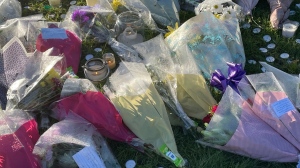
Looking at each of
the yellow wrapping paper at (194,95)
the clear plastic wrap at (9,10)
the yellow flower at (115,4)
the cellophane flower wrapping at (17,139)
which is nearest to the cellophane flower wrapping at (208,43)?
the yellow wrapping paper at (194,95)

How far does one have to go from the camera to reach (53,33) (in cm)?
271

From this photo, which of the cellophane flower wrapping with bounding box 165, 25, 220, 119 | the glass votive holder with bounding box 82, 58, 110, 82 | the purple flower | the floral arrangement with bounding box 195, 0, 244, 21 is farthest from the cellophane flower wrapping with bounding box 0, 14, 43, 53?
the floral arrangement with bounding box 195, 0, 244, 21

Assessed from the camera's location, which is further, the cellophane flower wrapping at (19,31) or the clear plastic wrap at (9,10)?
the clear plastic wrap at (9,10)

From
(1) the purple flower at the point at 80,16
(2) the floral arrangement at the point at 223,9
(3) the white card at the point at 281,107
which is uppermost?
(3) the white card at the point at 281,107

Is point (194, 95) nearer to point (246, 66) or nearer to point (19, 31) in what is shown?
point (246, 66)

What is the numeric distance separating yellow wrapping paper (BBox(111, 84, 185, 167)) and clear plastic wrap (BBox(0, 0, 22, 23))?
5.03ft

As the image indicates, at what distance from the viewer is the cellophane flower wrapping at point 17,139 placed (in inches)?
72.3

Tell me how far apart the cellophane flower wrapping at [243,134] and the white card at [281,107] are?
3.7 inches

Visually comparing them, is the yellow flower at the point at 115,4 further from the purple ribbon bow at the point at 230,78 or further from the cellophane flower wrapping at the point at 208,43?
the purple ribbon bow at the point at 230,78

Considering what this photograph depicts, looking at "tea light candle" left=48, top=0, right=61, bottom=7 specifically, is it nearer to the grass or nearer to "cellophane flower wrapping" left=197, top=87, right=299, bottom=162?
the grass

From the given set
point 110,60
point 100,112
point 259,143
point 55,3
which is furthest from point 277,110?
point 55,3

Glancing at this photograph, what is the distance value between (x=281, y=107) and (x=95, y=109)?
3.25 ft

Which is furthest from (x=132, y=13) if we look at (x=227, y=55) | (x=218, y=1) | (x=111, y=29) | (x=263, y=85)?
(x=263, y=85)

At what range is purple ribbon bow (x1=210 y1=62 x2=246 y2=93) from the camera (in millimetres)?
2301
